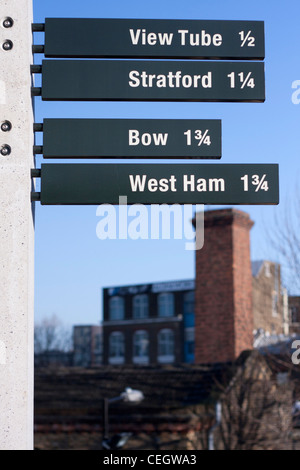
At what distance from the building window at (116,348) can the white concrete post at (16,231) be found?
185 feet

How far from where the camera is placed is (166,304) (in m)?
61.0

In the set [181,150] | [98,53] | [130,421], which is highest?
[98,53]

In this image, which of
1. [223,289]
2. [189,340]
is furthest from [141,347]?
[223,289]

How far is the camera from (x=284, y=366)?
886 inches

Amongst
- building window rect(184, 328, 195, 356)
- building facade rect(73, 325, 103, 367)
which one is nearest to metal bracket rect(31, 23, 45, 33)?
building window rect(184, 328, 195, 356)

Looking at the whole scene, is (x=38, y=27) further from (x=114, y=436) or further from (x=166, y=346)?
(x=166, y=346)

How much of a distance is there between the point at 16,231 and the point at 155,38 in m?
1.62

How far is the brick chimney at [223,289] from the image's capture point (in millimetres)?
24906

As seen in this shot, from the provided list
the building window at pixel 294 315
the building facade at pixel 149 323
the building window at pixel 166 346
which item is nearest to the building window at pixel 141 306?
the building facade at pixel 149 323

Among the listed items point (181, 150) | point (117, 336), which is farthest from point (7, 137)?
point (117, 336)

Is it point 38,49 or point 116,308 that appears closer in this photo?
point 38,49

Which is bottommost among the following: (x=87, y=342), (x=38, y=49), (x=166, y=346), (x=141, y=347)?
(x=87, y=342)
